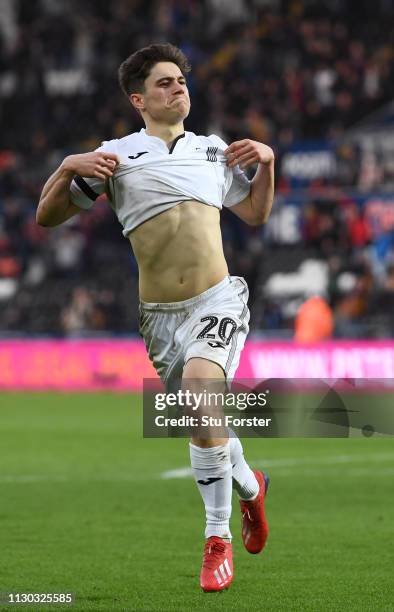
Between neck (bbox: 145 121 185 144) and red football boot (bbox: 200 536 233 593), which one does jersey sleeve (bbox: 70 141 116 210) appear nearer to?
neck (bbox: 145 121 185 144)

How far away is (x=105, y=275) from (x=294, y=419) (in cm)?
1541

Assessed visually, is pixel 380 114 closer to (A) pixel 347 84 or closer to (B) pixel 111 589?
(A) pixel 347 84

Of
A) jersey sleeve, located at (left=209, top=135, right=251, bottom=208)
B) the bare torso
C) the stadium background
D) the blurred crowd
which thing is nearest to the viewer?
the bare torso

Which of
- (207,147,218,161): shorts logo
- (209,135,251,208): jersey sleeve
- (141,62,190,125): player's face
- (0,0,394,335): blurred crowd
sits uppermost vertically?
(0,0,394,335): blurred crowd

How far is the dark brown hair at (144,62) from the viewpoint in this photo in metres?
6.22

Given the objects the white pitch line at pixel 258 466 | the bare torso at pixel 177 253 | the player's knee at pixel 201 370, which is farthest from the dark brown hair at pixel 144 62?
the white pitch line at pixel 258 466

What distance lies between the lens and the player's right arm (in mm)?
5922

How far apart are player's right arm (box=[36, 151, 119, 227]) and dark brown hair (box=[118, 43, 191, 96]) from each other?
0.42 metres

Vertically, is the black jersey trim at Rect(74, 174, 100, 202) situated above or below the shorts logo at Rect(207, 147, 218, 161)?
below

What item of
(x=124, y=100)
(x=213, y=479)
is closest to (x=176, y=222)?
(x=213, y=479)

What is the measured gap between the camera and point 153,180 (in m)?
6.12

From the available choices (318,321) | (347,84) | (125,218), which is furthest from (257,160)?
(347,84)

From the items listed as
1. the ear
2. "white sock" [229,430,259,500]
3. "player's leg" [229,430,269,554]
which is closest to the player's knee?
"white sock" [229,430,259,500]

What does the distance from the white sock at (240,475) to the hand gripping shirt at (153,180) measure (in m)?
1.09
